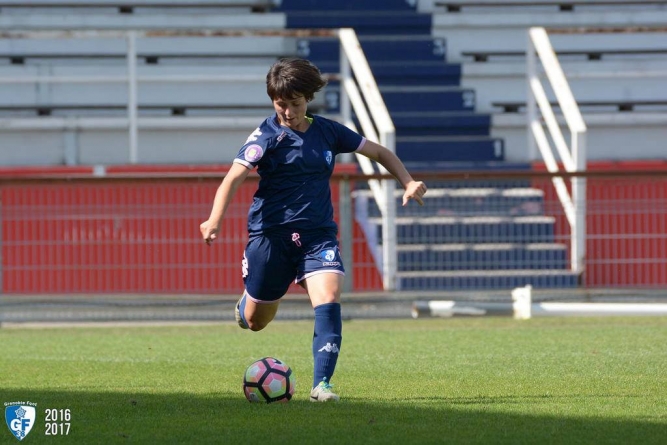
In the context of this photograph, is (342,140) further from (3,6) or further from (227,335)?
(3,6)

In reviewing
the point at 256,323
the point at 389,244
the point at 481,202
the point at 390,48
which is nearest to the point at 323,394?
the point at 256,323

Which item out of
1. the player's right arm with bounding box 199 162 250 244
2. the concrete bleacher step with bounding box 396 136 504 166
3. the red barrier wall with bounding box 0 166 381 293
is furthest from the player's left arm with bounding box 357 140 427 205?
the concrete bleacher step with bounding box 396 136 504 166

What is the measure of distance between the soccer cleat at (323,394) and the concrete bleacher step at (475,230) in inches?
266

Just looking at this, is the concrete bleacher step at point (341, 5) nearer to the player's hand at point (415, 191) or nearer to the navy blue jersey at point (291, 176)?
the navy blue jersey at point (291, 176)

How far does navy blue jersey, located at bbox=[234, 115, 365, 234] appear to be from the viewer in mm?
6543

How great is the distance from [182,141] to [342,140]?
35.0 feet

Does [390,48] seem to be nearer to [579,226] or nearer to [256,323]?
[579,226]

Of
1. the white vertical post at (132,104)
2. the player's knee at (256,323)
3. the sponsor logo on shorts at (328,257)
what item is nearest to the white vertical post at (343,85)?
the white vertical post at (132,104)

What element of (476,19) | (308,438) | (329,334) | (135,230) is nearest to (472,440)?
(308,438)

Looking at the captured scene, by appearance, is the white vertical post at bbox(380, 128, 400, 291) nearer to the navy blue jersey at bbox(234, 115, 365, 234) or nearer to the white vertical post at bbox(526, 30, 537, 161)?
the white vertical post at bbox(526, 30, 537, 161)

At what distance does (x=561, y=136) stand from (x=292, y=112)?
9.06m

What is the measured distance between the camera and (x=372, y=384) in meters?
7.03

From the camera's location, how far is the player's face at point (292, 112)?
21.0 ft

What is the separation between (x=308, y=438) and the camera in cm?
506
